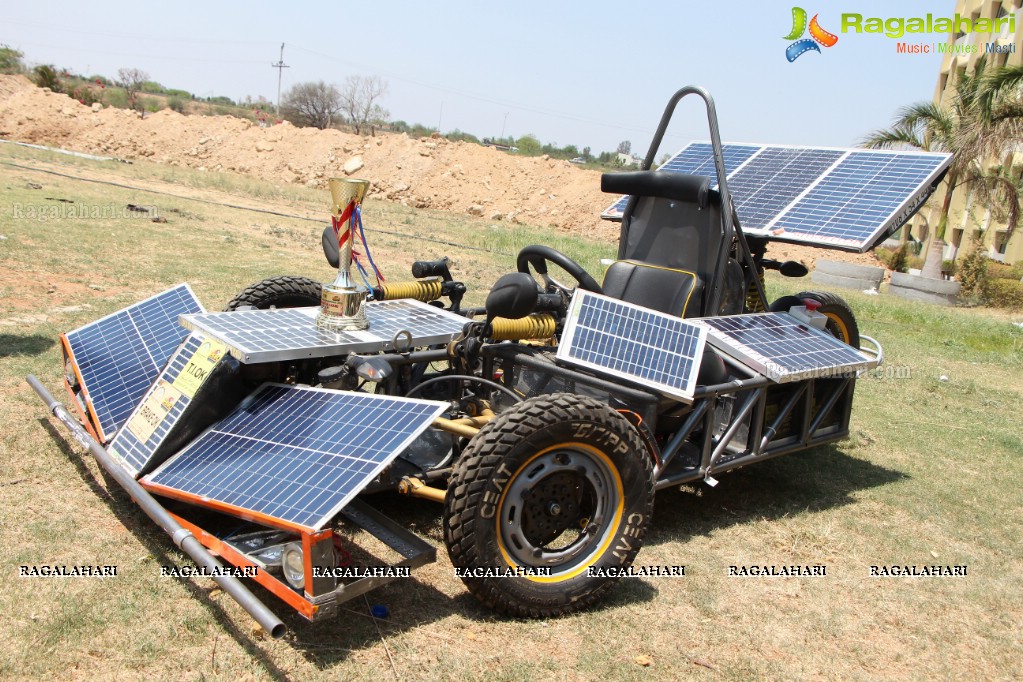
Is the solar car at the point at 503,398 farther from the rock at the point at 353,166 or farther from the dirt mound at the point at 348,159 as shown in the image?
the rock at the point at 353,166

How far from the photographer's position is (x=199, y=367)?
3988mm

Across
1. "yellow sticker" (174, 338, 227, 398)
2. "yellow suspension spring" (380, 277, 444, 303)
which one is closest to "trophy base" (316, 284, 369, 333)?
"yellow sticker" (174, 338, 227, 398)

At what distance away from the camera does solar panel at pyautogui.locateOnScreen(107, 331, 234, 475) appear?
12.8ft

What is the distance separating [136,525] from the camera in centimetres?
418

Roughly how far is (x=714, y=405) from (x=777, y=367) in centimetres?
49

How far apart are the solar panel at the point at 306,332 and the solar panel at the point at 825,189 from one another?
2046 millimetres

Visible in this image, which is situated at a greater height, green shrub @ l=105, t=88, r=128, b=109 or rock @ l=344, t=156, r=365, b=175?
green shrub @ l=105, t=88, r=128, b=109

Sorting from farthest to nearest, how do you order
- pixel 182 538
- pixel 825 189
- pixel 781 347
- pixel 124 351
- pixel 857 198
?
1. pixel 825 189
2. pixel 857 198
3. pixel 781 347
4. pixel 124 351
5. pixel 182 538

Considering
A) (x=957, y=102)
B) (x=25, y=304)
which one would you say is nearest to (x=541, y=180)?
(x=957, y=102)

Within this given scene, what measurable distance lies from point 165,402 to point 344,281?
1.02 m

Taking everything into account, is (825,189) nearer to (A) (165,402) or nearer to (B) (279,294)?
(B) (279,294)

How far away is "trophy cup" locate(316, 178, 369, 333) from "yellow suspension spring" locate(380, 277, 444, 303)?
94cm

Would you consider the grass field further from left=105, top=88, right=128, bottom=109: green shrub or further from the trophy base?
left=105, top=88, right=128, bottom=109: green shrub

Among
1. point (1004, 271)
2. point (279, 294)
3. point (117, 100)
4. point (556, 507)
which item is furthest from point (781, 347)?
point (117, 100)
